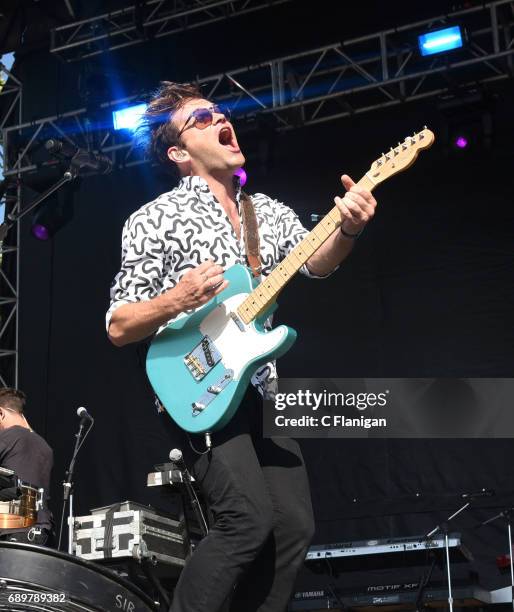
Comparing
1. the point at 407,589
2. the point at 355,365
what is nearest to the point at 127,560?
the point at 407,589

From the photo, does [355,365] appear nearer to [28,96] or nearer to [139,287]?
[28,96]

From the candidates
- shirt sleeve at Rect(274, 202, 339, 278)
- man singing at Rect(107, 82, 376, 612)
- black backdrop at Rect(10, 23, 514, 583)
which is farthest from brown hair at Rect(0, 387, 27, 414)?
shirt sleeve at Rect(274, 202, 339, 278)

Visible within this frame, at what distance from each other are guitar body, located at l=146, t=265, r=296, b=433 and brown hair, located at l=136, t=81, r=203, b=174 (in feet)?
2.01

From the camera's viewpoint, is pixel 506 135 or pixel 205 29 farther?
pixel 205 29

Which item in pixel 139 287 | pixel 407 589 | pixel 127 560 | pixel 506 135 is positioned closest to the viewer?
pixel 139 287

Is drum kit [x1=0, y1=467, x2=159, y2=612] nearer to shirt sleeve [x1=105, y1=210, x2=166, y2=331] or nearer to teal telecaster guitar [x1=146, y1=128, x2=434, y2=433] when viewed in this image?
teal telecaster guitar [x1=146, y1=128, x2=434, y2=433]

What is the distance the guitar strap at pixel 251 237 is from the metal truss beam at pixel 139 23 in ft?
18.4

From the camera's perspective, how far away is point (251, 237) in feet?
9.95

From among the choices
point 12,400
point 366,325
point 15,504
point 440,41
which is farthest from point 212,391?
point 440,41

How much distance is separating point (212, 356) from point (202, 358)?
3 cm

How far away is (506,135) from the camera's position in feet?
25.7

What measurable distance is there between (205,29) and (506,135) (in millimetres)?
2907

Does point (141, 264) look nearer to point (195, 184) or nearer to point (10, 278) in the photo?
point (195, 184)

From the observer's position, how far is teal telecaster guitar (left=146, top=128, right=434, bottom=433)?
269 centimetres
